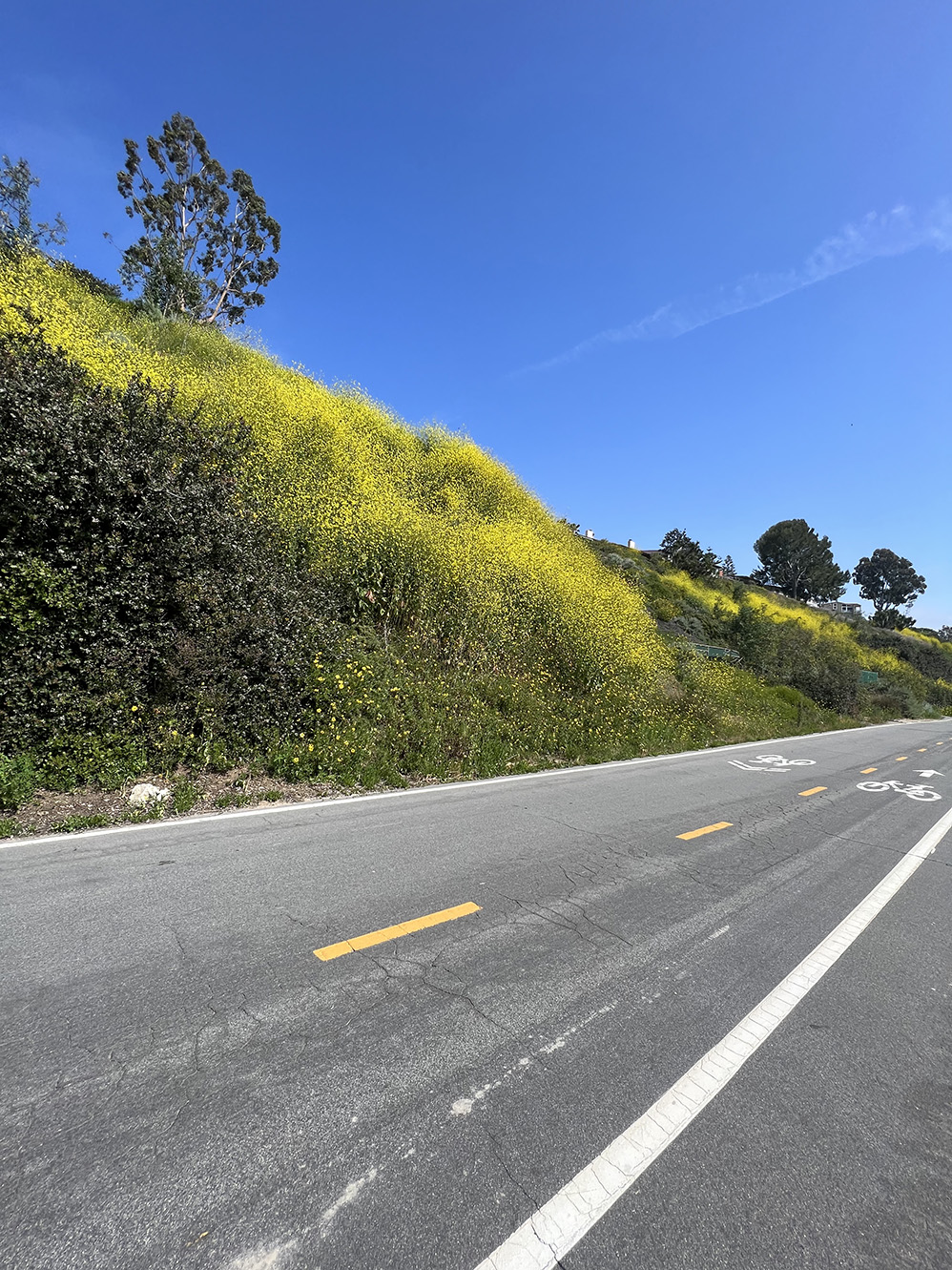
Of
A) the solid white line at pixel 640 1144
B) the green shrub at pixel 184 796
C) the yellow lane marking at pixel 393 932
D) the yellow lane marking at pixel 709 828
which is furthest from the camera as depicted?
the yellow lane marking at pixel 709 828

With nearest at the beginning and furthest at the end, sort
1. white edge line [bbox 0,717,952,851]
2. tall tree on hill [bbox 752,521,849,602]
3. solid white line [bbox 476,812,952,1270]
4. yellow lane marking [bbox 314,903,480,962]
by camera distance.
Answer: solid white line [bbox 476,812,952,1270]
yellow lane marking [bbox 314,903,480,962]
white edge line [bbox 0,717,952,851]
tall tree on hill [bbox 752,521,849,602]

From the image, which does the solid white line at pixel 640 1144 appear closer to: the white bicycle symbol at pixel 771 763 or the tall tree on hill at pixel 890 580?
the white bicycle symbol at pixel 771 763

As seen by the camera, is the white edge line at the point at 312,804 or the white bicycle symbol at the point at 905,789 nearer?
the white edge line at the point at 312,804

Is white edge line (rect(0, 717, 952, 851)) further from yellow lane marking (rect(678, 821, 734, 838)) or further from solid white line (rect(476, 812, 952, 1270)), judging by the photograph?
solid white line (rect(476, 812, 952, 1270))

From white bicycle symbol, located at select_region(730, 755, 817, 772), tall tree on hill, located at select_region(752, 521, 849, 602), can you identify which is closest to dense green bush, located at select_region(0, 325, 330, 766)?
white bicycle symbol, located at select_region(730, 755, 817, 772)

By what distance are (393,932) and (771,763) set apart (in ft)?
38.6

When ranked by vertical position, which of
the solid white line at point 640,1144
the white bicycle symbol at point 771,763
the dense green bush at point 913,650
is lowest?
the solid white line at point 640,1144

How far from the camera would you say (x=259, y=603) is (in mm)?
8344

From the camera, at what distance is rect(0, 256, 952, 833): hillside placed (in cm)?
648

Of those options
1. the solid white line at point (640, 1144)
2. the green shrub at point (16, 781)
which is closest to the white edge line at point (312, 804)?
the green shrub at point (16, 781)

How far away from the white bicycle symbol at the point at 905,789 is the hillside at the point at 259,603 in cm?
429

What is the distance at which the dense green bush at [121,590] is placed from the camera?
6.31 metres

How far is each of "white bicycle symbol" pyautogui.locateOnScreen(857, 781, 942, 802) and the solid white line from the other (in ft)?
26.1

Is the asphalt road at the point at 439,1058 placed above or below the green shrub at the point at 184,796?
above
